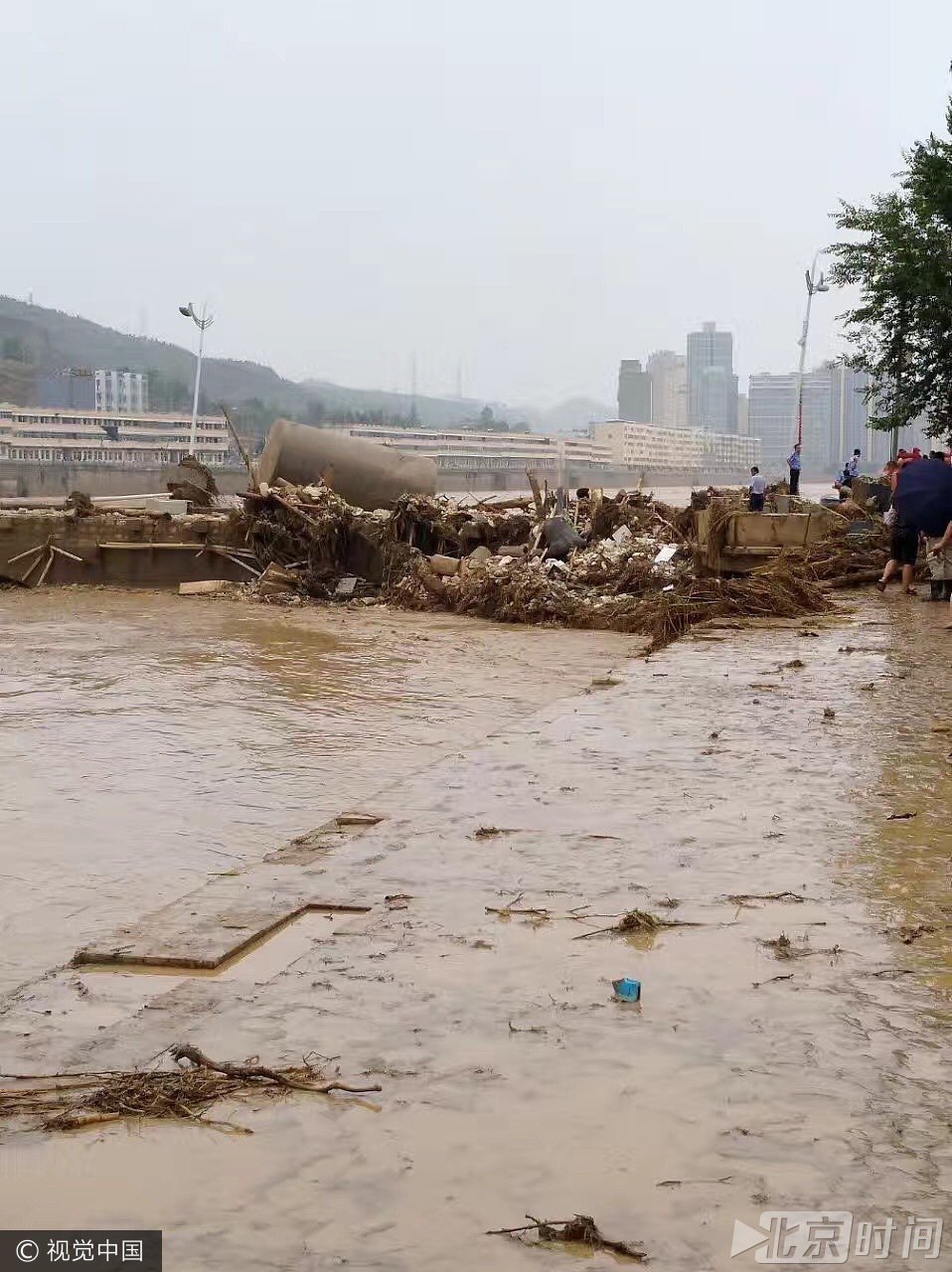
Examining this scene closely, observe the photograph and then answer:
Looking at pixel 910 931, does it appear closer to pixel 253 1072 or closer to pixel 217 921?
pixel 253 1072

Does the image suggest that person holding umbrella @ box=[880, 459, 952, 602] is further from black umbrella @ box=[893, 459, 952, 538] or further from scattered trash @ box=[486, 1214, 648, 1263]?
scattered trash @ box=[486, 1214, 648, 1263]

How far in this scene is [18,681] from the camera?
46.9 feet

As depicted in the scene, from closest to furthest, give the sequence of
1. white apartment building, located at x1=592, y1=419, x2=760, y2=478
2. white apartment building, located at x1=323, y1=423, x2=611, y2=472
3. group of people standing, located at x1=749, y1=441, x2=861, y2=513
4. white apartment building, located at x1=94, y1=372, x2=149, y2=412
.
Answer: group of people standing, located at x1=749, y1=441, x2=861, y2=513, white apartment building, located at x1=323, y1=423, x2=611, y2=472, white apartment building, located at x1=592, y1=419, x2=760, y2=478, white apartment building, located at x1=94, y1=372, x2=149, y2=412

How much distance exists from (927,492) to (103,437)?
337ft

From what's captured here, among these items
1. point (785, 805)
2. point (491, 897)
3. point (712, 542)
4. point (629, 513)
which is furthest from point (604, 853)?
point (629, 513)

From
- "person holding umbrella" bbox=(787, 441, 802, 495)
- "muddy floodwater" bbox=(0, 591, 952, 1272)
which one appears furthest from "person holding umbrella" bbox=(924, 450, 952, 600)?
"person holding umbrella" bbox=(787, 441, 802, 495)

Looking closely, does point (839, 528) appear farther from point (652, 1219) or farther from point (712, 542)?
point (652, 1219)

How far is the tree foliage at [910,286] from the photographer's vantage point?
22266mm

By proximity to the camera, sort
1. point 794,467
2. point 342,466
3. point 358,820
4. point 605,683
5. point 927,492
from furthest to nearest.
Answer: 1. point 794,467
2. point 342,466
3. point 927,492
4. point 605,683
5. point 358,820

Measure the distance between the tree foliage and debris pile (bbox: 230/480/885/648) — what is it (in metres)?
4.43

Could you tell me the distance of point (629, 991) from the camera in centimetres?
392

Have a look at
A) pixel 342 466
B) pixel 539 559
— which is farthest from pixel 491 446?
pixel 539 559

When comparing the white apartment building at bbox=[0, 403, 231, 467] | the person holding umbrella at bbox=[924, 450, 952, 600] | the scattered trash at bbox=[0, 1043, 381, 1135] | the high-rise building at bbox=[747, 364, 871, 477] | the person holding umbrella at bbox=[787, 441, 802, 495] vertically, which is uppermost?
the high-rise building at bbox=[747, 364, 871, 477]

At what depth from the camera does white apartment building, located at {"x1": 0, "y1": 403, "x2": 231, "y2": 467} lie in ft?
319
